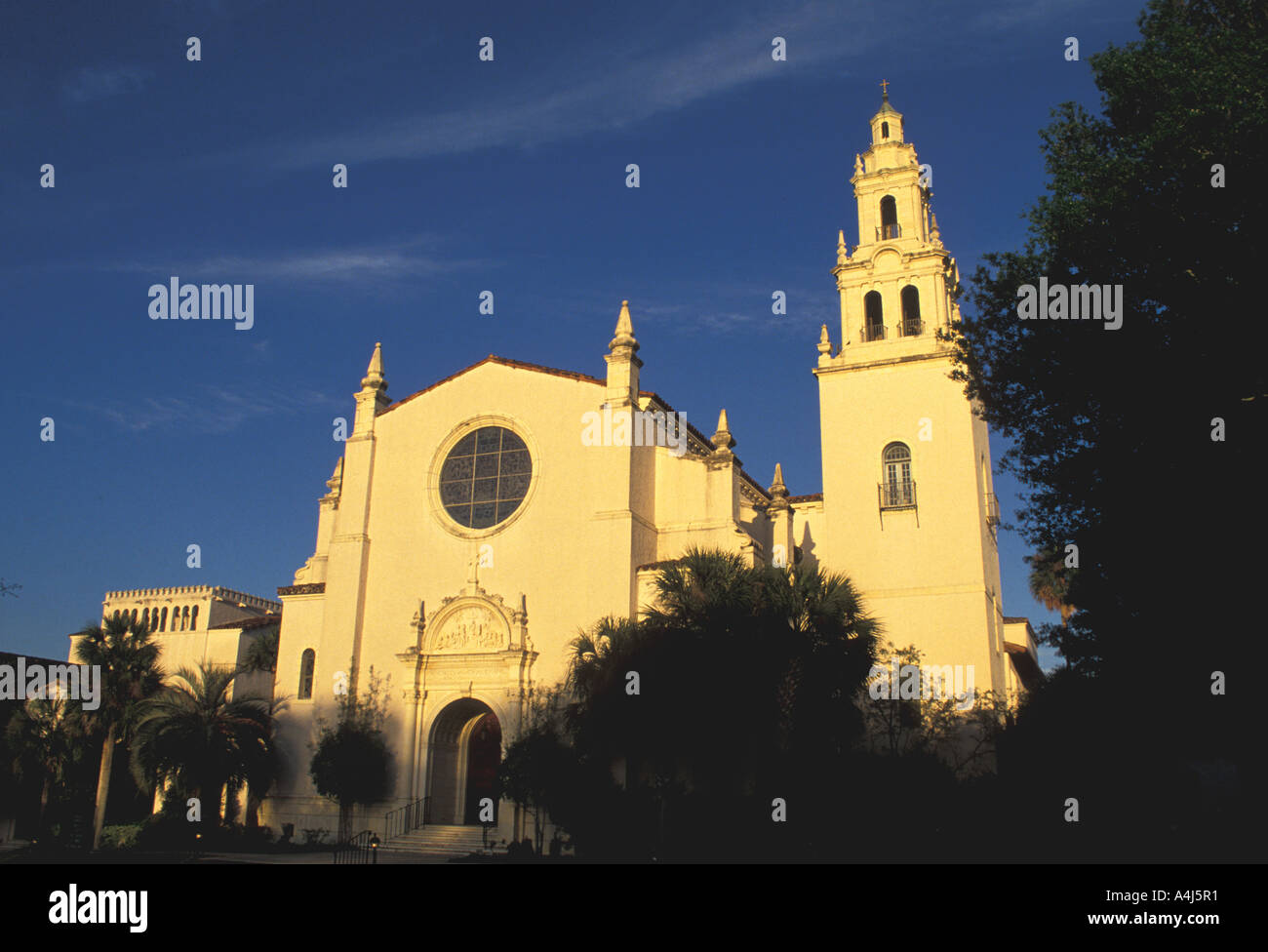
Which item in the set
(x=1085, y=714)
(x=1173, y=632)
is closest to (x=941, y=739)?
(x=1085, y=714)

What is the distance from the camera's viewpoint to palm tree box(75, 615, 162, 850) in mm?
32000

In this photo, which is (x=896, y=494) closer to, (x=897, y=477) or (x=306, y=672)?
(x=897, y=477)

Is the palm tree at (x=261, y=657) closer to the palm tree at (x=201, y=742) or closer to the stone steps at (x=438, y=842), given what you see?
the palm tree at (x=201, y=742)

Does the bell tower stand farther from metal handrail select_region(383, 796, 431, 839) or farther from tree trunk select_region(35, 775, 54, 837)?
tree trunk select_region(35, 775, 54, 837)

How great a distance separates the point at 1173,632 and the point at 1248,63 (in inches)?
369

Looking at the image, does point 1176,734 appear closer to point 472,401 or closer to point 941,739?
point 941,739

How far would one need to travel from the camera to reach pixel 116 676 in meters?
32.3

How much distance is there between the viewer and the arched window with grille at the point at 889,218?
3456 centimetres

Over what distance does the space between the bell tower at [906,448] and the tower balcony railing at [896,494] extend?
0.03 meters

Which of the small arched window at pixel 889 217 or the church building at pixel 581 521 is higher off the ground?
the small arched window at pixel 889 217

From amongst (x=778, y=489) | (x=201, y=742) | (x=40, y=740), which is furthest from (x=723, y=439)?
(x=40, y=740)

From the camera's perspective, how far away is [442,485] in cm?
3422

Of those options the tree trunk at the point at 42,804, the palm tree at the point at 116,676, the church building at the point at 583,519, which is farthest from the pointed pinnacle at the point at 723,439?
the tree trunk at the point at 42,804

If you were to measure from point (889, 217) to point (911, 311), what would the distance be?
402cm
